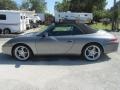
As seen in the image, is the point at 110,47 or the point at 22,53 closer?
the point at 110,47

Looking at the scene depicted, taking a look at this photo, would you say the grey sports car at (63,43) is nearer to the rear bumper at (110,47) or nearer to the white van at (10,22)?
the rear bumper at (110,47)

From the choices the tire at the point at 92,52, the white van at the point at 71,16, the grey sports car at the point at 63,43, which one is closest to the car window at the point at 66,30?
the grey sports car at the point at 63,43

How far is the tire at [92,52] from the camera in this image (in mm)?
9805

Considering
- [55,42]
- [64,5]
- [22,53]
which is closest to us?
[55,42]

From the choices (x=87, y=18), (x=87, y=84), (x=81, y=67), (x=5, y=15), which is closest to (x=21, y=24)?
(x=5, y=15)

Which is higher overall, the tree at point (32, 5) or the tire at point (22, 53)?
the tree at point (32, 5)

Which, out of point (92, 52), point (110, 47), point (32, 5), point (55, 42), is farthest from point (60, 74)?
point (32, 5)

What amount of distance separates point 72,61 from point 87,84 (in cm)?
296

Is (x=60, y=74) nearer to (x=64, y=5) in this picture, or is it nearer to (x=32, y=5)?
(x=64, y=5)

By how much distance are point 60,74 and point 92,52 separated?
94.3 inches

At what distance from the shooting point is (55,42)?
9.73 meters

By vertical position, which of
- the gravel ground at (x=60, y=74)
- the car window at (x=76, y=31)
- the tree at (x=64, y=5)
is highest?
the tree at (x=64, y=5)

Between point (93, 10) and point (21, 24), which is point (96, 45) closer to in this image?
point (21, 24)

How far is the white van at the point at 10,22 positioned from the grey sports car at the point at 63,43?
46.1ft
